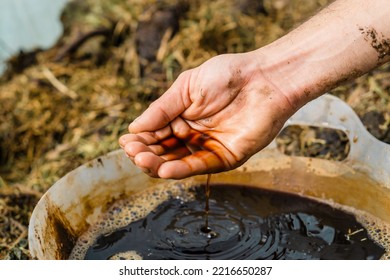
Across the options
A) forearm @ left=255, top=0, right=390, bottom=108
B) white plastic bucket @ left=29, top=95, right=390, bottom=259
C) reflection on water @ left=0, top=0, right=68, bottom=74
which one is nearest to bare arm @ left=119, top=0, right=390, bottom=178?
forearm @ left=255, top=0, right=390, bottom=108

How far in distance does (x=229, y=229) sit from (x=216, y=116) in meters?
0.40

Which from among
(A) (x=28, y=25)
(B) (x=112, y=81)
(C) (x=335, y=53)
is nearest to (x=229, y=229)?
(C) (x=335, y=53)

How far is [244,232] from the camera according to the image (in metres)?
2.17

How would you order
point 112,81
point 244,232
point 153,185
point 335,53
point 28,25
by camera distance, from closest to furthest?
1. point 335,53
2. point 244,232
3. point 153,185
4. point 112,81
5. point 28,25

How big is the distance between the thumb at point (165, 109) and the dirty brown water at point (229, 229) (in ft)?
1.29

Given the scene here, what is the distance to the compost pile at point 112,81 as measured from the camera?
2.81m

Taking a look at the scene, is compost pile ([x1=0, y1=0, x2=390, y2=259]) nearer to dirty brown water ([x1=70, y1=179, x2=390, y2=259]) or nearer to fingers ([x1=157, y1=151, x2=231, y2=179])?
dirty brown water ([x1=70, y1=179, x2=390, y2=259])

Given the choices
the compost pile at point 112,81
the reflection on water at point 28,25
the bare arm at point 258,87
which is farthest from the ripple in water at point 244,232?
the reflection on water at point 28,25

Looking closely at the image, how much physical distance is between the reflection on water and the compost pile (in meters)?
0.12

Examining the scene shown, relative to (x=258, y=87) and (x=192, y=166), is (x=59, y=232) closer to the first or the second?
(x=192, y=166)

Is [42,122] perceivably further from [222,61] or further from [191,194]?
[222,61]

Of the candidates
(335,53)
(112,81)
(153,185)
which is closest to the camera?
(335,53)
